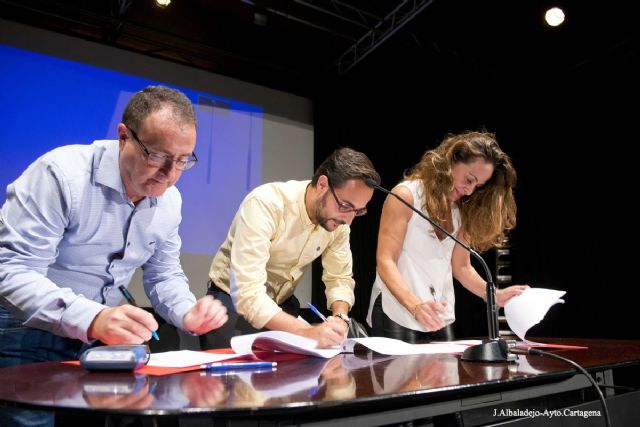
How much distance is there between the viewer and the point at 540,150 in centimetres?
457

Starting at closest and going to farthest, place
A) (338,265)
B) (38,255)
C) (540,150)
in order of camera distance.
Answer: (38,255) → (338,265) → (540,150)

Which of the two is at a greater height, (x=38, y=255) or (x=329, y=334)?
(x=38, y=255)

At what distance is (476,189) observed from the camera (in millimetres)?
2178

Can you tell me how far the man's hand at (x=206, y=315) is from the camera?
1.23 metres

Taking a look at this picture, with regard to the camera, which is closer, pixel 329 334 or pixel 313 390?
pixel 313 390

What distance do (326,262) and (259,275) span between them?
520 millimetres

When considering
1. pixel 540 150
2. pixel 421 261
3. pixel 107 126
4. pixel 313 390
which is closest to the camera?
pixel 313 390

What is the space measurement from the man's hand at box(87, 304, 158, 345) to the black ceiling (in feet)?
11.3

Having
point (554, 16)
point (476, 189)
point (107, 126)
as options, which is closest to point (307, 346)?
point (476, 189)

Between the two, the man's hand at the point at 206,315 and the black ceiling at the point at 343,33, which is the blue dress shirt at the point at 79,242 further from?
the black ceiling at the point at 343,33

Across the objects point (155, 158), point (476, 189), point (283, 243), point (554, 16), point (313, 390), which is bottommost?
point (313, 390)

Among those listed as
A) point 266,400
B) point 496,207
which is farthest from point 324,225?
point 266,400

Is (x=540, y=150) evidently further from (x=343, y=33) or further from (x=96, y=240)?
(x=96, y=240)

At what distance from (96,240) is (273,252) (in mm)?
707
